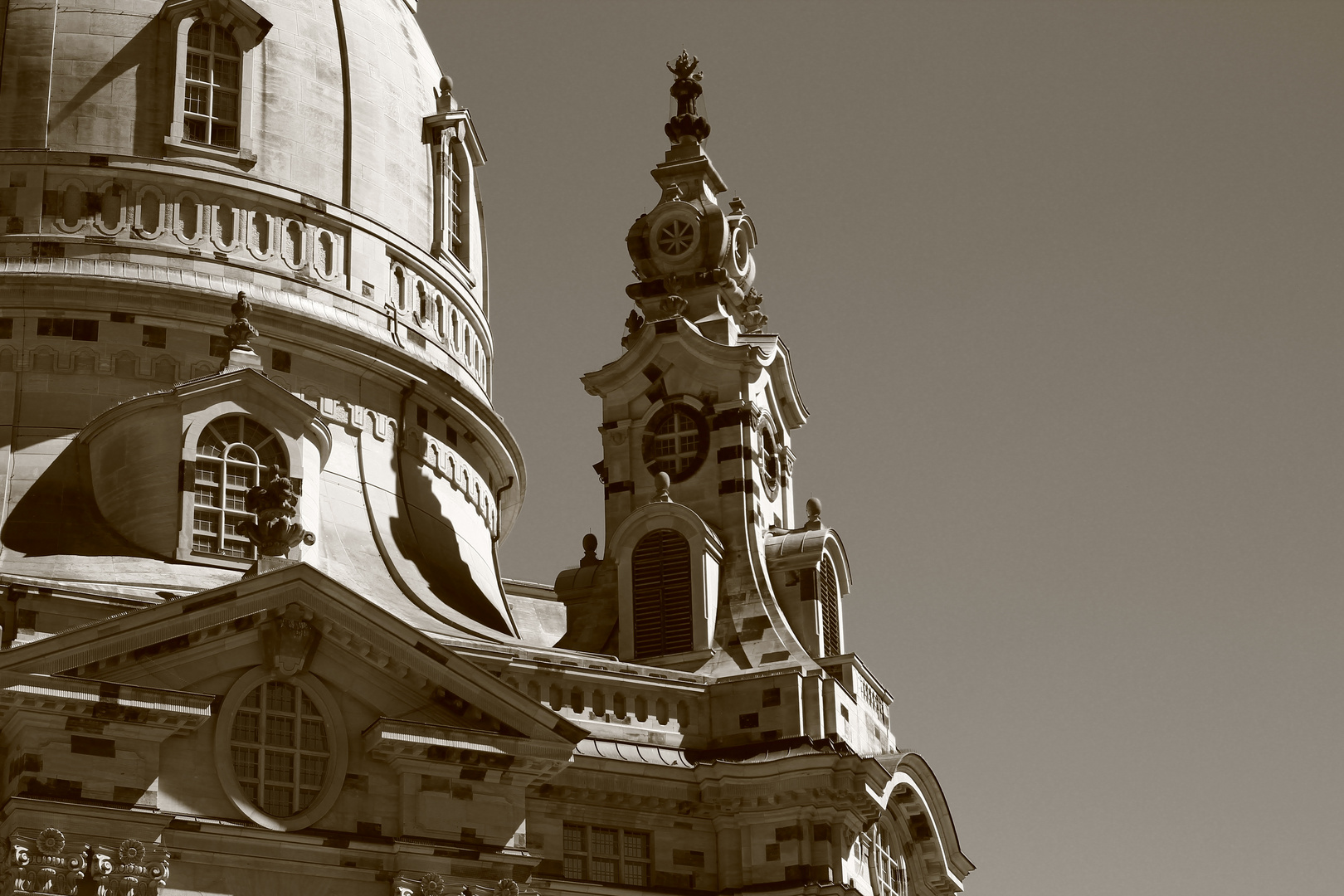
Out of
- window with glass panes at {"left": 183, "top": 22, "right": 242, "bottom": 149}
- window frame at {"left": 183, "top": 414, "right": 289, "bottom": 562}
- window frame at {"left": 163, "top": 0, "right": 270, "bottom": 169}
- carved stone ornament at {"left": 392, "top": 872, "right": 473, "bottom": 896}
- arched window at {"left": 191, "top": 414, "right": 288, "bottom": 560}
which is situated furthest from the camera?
window with glass panes at {"left": 183, "top": 22, "right": 242, "bottom": 149}

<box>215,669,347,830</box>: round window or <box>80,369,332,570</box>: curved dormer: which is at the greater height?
<box>80,369,332,570</box>: curved dormer

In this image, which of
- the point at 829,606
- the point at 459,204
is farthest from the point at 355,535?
the point at 459,204

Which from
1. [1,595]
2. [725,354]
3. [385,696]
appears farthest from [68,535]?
[725,354]

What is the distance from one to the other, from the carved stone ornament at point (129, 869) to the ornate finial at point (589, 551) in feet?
53.7

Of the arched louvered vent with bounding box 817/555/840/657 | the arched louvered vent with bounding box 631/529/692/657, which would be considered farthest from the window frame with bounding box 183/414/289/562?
the arched louvered vent with bounding box 817/555/840/657

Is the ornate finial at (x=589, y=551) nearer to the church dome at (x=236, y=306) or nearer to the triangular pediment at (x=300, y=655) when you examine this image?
the church dome at (x=236, y=306)

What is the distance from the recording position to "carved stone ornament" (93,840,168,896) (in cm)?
4025

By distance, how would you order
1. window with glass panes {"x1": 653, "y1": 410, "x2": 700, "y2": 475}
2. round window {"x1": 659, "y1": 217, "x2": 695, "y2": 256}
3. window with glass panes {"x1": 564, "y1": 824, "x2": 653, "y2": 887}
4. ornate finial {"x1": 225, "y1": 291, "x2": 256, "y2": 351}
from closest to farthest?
window with glass panes {"x1": 564, "y1": 824, "x2": 653, "y2": 887}
ornate finial {"x1": 225, "y1": 291, "x2": 256, "y2": 351}
window with glass panes {"x1": 653, "y1": 410, "x2": 700, "y2": 475}
round window {"x1": 659, "y1": 217, "x2": 695, "y2": 256}

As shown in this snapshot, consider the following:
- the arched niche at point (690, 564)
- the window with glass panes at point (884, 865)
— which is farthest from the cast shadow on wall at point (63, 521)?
the window with glass panes at point (884, 865)

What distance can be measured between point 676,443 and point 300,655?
13.7 m

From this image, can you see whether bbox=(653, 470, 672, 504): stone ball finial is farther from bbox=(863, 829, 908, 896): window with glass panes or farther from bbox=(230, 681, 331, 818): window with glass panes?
bbox=(230, 681, 331, 818): window with glass panes

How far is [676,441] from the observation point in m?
55.0

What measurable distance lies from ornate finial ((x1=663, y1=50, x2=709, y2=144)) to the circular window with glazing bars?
7244 millimetres

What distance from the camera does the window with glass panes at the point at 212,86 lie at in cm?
5538
